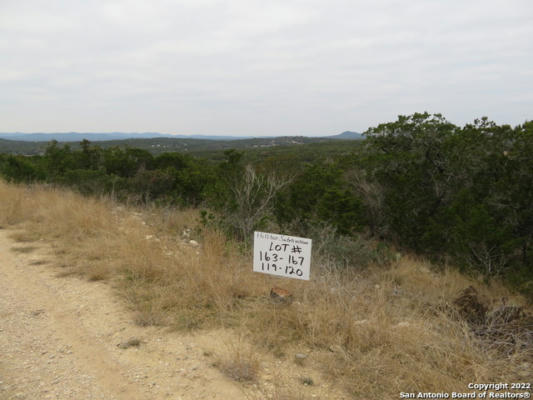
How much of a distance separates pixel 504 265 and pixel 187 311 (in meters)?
5.44

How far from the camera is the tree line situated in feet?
19.9

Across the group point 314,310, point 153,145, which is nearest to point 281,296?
point 314,310

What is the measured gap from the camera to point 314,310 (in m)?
3.06

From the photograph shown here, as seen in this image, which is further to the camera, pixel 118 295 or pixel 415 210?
pixel 415 210

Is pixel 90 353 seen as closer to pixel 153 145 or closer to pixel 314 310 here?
pixel 314 310

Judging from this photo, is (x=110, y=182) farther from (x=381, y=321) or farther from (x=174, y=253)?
(x=381, y=321)

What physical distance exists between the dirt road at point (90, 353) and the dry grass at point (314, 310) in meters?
0.20

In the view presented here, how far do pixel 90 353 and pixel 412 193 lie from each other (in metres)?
6.95

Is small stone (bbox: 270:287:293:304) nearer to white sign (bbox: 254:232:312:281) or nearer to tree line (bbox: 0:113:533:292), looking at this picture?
white sign (bbox: 254:232:312:281)

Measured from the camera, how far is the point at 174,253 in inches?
179

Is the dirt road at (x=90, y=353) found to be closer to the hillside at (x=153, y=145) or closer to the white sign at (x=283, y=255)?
the white sign at (x=283, y=255)

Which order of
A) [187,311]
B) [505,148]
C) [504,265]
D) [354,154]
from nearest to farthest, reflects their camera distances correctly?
[187,311] → [504,265] → [505,148] → [354,154]

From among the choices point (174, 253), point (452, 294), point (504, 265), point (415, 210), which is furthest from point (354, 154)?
point (174, 253)

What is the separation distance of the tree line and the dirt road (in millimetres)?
2984
